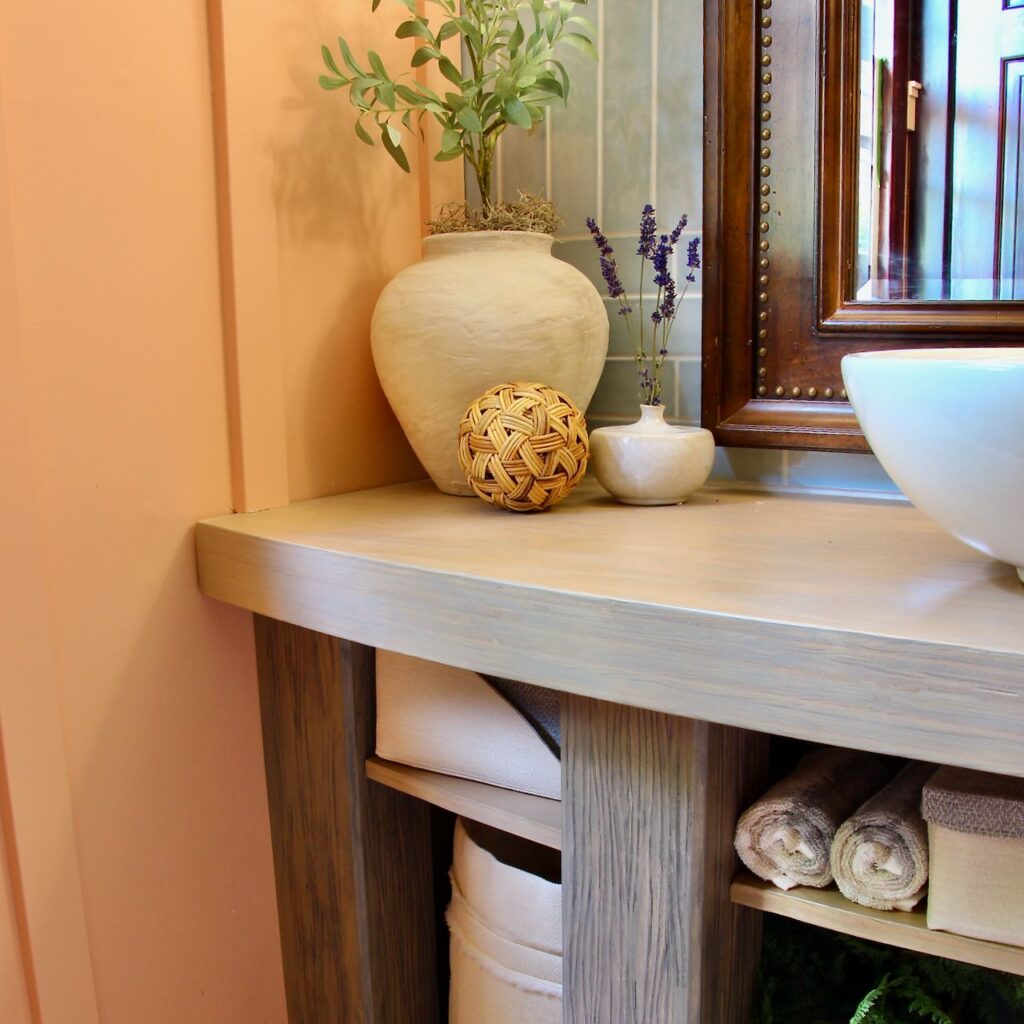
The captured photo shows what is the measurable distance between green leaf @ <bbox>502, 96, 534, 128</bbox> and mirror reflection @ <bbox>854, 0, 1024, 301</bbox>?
288 millimetres

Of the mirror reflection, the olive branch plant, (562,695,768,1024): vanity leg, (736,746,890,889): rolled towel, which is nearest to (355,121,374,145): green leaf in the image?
the olive branch plant

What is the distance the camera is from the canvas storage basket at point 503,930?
0.83m

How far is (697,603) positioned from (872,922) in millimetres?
244

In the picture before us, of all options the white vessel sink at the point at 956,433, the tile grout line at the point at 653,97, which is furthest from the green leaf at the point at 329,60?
the white vessel sink at the point at 956,433

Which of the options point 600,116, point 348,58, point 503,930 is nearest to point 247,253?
point 348,58

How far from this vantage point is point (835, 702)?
0.50 metres

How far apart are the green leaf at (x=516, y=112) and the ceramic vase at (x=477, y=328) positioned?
10 centimetres

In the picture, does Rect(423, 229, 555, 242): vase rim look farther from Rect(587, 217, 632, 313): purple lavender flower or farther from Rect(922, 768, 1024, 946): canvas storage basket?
Rect(922, 768, 1024, 946): canvas storage basket

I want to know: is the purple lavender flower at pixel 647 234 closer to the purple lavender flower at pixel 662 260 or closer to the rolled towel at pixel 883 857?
the purple lavender flower at pixel 662 260

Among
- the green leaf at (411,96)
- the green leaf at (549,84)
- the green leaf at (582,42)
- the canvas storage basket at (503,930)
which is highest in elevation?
the green leaf at (582,42)

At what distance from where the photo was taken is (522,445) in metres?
0.81

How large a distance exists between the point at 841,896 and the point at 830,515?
0.31 meters

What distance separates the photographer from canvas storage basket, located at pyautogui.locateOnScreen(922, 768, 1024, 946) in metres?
0.57

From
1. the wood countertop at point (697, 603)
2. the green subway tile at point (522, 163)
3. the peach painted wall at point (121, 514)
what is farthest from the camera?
the green subway tile at point (522, 163)
